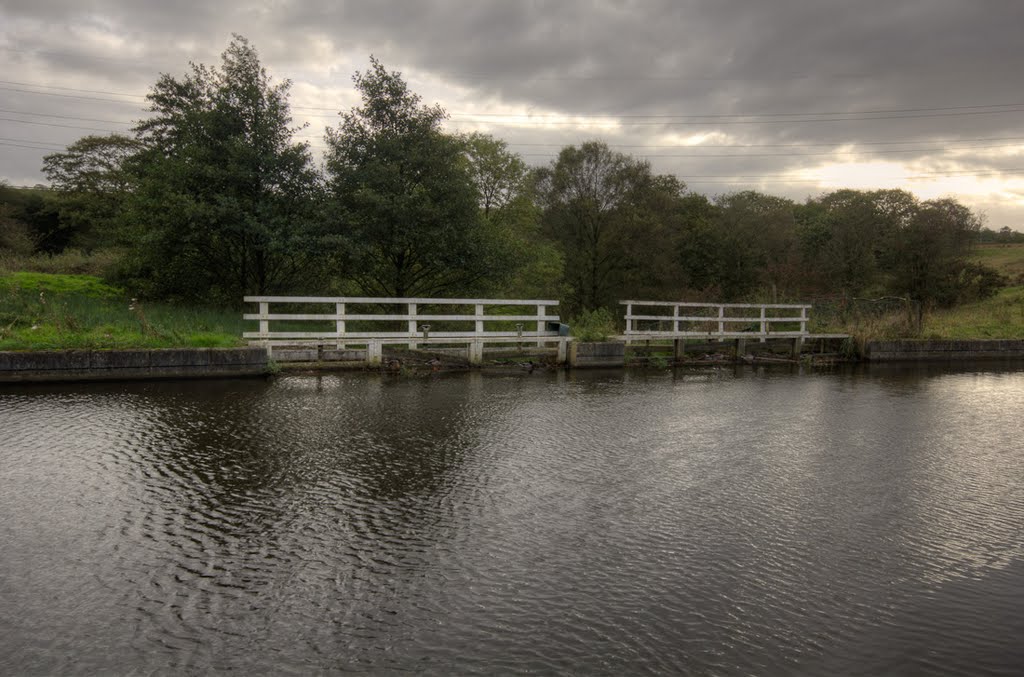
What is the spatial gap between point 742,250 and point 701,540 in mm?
40461

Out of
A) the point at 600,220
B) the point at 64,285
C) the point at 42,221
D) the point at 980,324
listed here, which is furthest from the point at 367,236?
the point at 42,221

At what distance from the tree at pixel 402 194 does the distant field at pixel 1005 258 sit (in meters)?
35.4

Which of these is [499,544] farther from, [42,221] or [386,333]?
[42,221]

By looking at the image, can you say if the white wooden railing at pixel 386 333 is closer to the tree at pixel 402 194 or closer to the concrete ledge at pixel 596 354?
the concrete ledge at pixel 596 354

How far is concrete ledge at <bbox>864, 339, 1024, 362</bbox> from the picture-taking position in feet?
65.6

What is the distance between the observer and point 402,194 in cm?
Answer: 1780

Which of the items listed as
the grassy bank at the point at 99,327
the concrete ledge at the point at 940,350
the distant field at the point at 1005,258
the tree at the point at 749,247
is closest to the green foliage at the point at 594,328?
the grassy bank at the point at 99,327

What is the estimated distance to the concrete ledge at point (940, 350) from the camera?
20000mm

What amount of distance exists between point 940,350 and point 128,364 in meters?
23.0

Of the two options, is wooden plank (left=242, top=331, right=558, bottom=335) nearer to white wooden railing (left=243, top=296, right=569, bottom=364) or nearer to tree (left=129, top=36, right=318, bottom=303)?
white wooden railing (left=243, top=296, right=569, bottom=364)

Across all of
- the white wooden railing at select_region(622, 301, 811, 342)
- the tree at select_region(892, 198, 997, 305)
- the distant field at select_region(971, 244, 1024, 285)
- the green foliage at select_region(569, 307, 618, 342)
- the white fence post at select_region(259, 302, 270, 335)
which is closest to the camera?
the white fence post at select_region(259, 302, 270, 335)

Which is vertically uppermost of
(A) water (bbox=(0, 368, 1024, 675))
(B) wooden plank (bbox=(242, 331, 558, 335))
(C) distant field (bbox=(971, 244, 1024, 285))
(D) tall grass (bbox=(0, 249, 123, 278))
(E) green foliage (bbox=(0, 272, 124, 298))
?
(C) distant field (bbox=(971, 244, 1024, 285))

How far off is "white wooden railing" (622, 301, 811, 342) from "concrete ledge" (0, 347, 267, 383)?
9270 millimetres

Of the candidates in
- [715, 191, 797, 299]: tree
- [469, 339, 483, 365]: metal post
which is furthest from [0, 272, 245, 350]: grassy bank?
[715, 191, 797, 299]: tree
